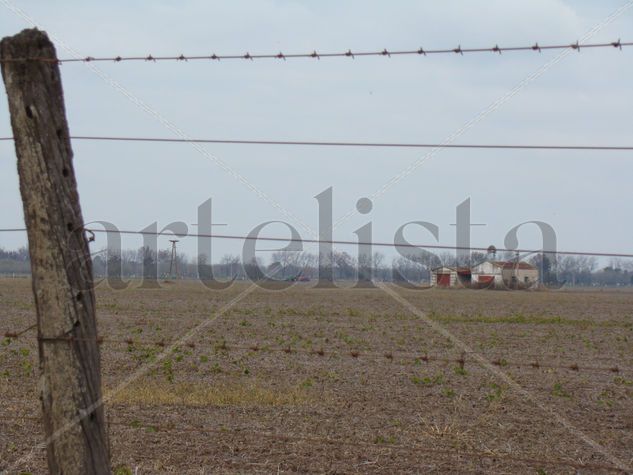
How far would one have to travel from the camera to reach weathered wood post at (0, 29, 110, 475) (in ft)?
13.9

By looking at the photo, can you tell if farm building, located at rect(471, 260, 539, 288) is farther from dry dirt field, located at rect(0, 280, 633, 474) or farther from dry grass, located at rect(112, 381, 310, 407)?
dry grass, located at rect(112, 381, 310, 407)

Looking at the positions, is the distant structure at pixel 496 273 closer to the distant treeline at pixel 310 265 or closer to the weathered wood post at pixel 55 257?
the distant treeline at pixel 310 265

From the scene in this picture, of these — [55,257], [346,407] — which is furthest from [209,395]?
[55,257]

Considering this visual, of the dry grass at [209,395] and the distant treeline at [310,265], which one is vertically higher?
the distant treeline at [310,265]

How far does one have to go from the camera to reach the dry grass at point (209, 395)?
992 cm

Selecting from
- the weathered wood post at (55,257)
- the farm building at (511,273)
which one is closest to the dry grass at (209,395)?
the farm building at (511,273)

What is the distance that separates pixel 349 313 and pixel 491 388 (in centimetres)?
1767

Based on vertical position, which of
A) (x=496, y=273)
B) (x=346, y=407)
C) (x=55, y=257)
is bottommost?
(x=346, y=407)

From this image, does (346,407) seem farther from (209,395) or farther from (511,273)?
(511,273)

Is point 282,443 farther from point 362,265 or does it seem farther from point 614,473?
point 614,473

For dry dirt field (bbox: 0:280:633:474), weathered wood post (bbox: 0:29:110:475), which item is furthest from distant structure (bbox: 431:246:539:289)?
weathered wood post (bbox: 0:29:110:475)

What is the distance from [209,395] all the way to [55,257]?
20.8 feet

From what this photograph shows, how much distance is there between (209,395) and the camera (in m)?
10.4

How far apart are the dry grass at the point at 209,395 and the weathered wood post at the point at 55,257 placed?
17.9ft
